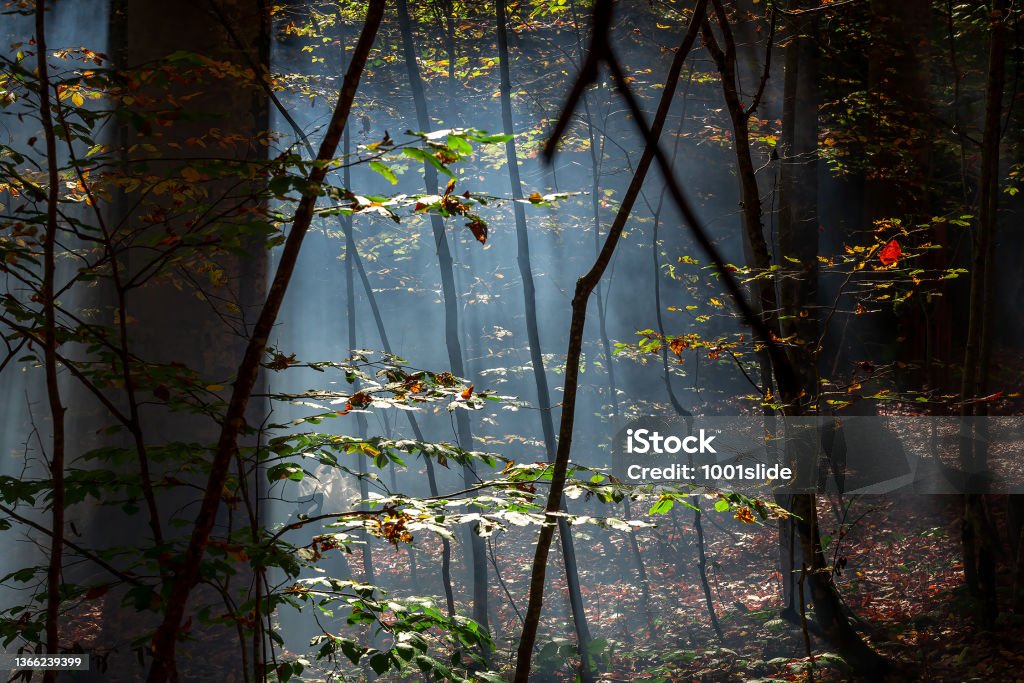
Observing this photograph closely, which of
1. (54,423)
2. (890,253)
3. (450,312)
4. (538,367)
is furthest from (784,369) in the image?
(450,312)

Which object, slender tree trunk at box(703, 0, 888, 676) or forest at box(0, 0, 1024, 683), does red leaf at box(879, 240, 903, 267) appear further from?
slender tree trunk at box(703, 0, 888, 676)

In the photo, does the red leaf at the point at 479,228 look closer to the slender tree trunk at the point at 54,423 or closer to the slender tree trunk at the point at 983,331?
the slender tree trunk at the point at 54,423

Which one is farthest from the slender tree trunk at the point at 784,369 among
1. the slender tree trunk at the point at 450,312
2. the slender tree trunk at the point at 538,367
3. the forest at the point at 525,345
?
the slender tree trunk at the point at 450,312

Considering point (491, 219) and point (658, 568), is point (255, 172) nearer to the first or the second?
point (658, 568)

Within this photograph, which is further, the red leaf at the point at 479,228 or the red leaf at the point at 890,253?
A: the red leaf at the point at 890,253

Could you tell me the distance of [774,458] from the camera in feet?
14.9

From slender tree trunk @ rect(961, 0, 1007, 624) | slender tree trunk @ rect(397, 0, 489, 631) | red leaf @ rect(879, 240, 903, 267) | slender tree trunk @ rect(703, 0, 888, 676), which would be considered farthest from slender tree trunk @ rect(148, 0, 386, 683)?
slender tree trunk @ rect(397, 0, 489, 631)

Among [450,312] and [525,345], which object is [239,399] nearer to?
[450,312]

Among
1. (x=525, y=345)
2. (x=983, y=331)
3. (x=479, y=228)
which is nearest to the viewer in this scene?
(x=479, y=228)

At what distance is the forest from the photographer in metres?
1.56

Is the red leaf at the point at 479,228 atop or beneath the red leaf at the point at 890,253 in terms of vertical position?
beneath

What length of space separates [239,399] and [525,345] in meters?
11.7

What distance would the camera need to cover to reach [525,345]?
512 inches

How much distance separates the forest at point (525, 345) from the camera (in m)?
1.56
